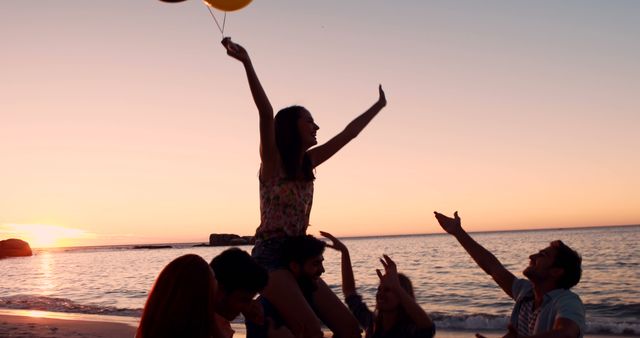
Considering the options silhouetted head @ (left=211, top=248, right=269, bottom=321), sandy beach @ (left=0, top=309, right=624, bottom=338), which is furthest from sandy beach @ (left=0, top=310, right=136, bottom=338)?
silhouetted head @ (left=211, top=248, right=269, bottom=321)

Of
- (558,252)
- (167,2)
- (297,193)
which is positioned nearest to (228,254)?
(297,193)

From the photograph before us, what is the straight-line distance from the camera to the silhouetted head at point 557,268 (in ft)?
14.6

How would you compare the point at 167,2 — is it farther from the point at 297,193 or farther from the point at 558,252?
the point at 558,252

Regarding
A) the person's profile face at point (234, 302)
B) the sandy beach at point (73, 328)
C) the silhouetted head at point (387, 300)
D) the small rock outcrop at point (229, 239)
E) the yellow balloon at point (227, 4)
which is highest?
the small rock outcrop at point (229, 239)

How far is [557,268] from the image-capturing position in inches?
176

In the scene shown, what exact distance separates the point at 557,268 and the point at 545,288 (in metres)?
0.15

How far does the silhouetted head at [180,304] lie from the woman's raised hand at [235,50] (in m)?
1.47

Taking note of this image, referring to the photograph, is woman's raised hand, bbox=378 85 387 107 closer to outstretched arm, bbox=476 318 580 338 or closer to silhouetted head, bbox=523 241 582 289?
silhouetted head, bbox=523 241 582 289

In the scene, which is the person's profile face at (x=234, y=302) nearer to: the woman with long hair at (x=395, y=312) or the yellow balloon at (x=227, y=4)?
the woman with long hair at (x=395, y=312)

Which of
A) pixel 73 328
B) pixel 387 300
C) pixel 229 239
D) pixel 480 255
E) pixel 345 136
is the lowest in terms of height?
pixel 73 328

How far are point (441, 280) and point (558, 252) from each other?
82.0 feet

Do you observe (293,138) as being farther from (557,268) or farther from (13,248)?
(13,248)

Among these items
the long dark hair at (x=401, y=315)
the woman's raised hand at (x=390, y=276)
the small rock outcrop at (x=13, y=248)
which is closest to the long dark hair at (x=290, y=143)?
the woman's raised hand at (x=390, y=276)

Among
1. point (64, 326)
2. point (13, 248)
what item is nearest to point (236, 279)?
point (64, 326)
